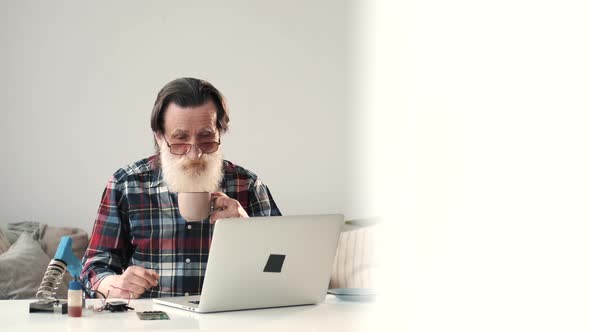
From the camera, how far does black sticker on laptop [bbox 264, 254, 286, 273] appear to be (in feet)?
5.54

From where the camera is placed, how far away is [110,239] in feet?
7.45

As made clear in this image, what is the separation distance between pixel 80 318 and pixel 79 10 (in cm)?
193

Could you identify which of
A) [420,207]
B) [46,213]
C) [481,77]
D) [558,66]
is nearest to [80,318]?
[420,207]

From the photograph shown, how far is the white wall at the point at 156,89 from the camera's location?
10.8 ft

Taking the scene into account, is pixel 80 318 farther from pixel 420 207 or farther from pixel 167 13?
pixel 167 13

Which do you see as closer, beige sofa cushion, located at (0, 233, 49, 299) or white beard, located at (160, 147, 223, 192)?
white beard, located at (160, 147, 223, 192)

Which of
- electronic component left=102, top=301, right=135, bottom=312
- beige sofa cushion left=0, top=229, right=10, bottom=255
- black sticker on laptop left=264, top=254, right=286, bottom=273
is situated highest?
black sticker on laptop left=264, top=254, right=286, bottom=273

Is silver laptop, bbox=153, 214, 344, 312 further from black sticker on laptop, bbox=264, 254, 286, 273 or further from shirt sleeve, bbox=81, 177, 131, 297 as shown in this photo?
shirt sleeve, bbox=81, 177, 131, 297

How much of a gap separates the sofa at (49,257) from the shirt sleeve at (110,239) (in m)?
0.76

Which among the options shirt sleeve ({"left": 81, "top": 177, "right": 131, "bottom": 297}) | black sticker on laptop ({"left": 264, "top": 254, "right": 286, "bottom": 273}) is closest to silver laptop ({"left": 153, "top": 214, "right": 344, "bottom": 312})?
black sticker on laptop ({"left": 264, "top": 254, "right": 286, "bottom": 273})

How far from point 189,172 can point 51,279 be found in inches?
26.6

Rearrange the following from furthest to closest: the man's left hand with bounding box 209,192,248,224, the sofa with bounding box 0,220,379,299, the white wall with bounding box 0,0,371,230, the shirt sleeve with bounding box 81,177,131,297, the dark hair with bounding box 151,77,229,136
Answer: the white wall with bounding box 0,0,371,230 → the sofa with bounding box 0,220,379,299 → the dark hair with bounding box 151,77,229,136 → the shirt sleeve with bounding box 81,177,131,297 → the man's left hand with bounding box 209,192,248,224

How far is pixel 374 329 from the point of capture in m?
1.62

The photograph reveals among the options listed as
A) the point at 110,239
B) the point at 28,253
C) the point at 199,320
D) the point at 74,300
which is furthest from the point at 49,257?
the point at 199,320
